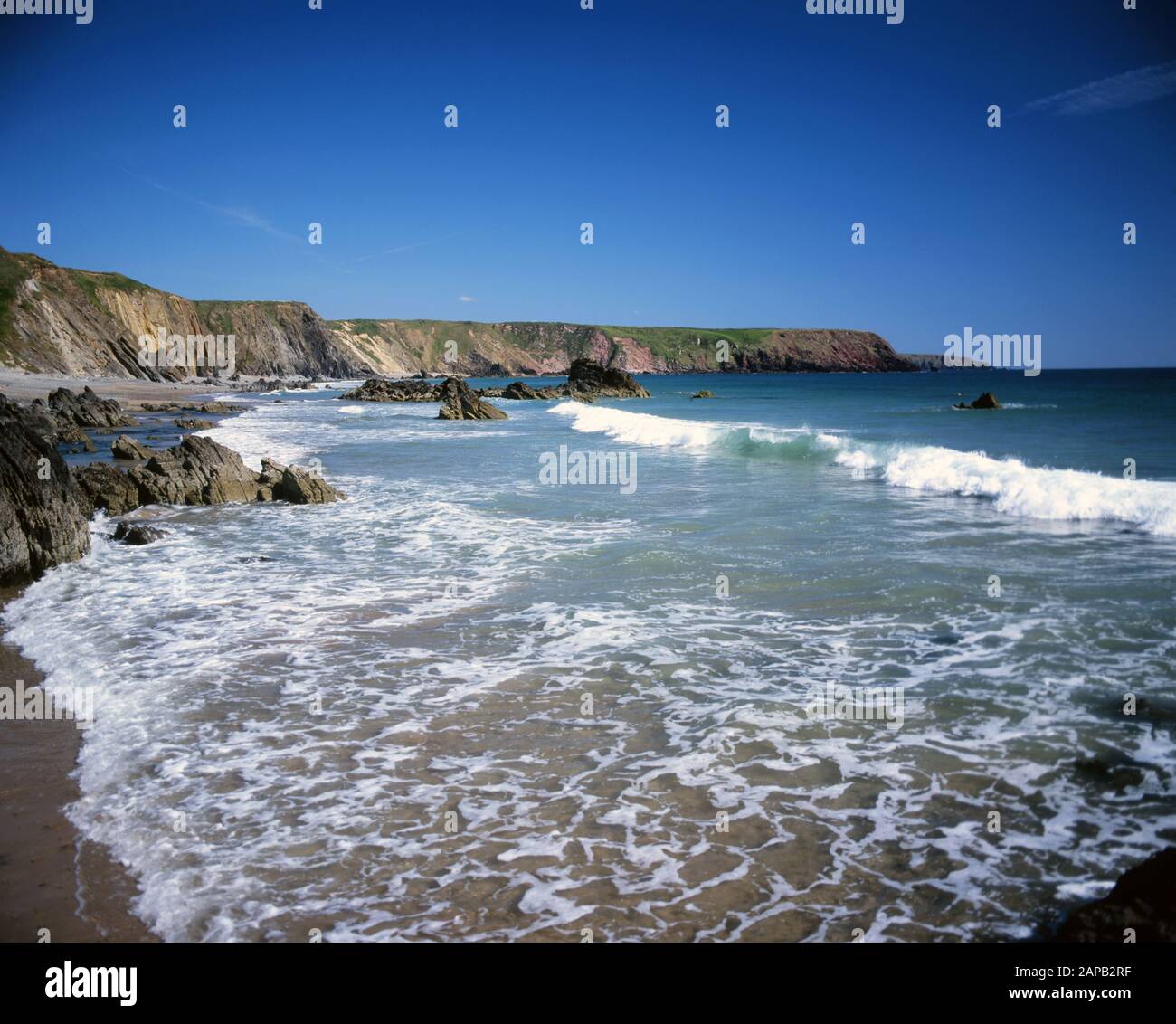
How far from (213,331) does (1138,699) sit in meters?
142

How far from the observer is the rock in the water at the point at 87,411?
3441cm

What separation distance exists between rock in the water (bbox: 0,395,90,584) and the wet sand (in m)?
5.77

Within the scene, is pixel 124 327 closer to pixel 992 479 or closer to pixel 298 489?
Result: pixel 298 489

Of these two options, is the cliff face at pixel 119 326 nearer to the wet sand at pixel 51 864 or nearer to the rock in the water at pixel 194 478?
the rock in the water at pixel 194 478

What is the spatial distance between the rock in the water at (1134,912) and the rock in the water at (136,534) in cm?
1320

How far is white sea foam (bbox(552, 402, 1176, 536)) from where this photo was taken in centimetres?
1439

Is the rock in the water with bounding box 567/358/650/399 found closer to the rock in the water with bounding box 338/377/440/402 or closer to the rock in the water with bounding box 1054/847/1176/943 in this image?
the rock in the water with bounding box 338/377/440/402

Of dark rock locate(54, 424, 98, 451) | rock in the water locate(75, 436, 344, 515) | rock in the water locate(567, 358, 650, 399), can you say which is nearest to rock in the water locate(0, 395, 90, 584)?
rock in the water locate(75, 436, 344, 515)

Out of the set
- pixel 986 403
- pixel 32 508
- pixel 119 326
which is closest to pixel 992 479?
pixel 32 508

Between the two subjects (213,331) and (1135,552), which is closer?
(1135,552)

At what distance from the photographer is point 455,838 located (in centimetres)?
436

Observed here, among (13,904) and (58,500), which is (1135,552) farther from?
(58,500)
